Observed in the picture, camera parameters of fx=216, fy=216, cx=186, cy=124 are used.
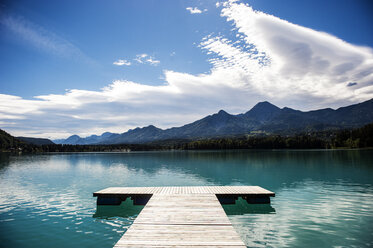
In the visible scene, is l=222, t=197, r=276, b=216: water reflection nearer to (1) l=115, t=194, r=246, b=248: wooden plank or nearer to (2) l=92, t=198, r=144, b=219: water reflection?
(1) l=115, t=194, r=246, b=248: wooden plank

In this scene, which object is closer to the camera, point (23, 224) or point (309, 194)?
point (23, 224)

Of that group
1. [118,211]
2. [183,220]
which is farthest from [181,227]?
[118,211]

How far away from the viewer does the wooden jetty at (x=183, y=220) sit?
892cm

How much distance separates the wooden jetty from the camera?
892 centimetres

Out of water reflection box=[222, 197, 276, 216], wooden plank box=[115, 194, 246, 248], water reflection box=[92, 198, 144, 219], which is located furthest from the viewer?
water reflection box=[222, 197, 276, 216]

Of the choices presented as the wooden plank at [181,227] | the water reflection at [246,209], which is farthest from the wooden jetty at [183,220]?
the water reflection at [246,209]

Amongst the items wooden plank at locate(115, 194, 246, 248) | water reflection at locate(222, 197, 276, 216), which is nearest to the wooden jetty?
wooden plank at locate(115, 194, 246, 248)

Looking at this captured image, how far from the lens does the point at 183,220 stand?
39.3ft

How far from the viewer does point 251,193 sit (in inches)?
782

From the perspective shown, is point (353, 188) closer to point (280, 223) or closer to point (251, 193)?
point (251, 193)

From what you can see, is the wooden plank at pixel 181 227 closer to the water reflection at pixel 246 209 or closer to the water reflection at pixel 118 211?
the water reflection at pixel 118 211

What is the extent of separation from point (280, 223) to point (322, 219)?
3263mm

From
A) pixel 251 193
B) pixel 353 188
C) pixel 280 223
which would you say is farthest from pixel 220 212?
pixel 353 188

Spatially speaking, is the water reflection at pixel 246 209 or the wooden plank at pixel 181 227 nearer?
the wooden plank at pixel 181 227
